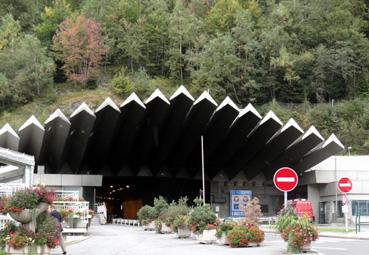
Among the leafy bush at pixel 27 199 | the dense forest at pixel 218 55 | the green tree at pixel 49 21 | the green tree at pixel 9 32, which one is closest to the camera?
the leafy bush at pixel 27 199

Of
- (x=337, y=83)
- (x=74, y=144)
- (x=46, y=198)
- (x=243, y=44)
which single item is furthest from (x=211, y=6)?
(x=46, y=198)

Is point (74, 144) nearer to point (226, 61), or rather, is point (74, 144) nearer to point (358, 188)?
point (358, 188)

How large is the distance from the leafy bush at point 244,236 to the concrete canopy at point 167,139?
24.5 meters

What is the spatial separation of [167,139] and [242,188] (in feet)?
34.2

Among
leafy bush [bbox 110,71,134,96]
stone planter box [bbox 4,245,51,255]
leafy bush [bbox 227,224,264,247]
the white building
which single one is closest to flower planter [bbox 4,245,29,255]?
stone planter box [bbox 4,245,51,255]

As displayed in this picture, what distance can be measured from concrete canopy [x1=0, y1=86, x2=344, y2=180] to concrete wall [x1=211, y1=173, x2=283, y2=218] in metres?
1.34

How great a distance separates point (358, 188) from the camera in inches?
1742

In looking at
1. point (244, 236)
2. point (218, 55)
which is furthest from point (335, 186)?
point (218, 55)

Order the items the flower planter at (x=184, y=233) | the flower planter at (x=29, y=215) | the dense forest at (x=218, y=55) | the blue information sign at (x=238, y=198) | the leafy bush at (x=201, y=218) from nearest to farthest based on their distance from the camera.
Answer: the flower planter at (x=29, y=215) → the leafy bush at (x=201, y=218) → the flower planter at (x=184, y=233) → the blue information sign at (x=238, y=198) → the dense forest at (x=218, y=55)

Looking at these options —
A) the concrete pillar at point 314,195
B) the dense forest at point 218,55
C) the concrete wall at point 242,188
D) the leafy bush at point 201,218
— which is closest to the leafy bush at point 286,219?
the leafy bush at point 201,218

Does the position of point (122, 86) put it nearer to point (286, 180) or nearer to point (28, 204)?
point (28, 204)

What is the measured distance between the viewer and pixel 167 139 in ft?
158

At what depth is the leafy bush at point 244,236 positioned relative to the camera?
18141mm

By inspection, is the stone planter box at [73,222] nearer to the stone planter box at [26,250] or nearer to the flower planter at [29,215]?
the flower planter at [29,215]
